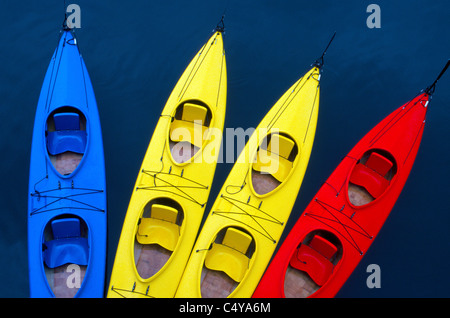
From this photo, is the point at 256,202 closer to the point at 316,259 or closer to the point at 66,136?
the point at 316,259

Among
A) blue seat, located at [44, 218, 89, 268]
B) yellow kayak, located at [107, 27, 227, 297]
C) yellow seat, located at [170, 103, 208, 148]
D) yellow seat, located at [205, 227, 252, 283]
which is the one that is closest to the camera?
yellow kayak, located at [107, 27, 227, 297]

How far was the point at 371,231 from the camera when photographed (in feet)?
30.2

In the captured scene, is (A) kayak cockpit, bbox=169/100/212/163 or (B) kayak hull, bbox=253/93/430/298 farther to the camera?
(A) kayak cockpit, bbox=169/100/212/163

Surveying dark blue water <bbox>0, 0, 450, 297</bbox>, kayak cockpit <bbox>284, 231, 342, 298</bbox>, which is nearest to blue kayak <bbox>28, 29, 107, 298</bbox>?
dark blue water <bbox>0, 0, 450, 297</bbox>

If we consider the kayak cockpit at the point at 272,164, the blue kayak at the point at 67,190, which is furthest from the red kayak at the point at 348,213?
the blue kayak at the point at 67,190

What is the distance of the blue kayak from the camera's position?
8453 mm

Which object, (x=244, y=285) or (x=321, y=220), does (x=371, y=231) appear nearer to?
(x=321, y=220)

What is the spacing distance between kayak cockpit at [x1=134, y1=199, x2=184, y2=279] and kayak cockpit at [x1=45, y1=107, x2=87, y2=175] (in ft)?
7.61

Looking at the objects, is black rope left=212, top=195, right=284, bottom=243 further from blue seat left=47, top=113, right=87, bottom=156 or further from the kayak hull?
blue seat left=47, top=113, right=87, bottom=156

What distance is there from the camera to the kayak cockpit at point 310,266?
8.80 metres

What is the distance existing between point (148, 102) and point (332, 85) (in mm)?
5188

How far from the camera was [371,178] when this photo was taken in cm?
951

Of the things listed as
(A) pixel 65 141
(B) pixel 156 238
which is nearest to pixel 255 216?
(B) pixel 156 238

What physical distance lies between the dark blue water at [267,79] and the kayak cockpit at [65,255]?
0.90 meters
